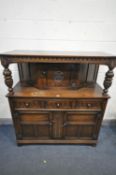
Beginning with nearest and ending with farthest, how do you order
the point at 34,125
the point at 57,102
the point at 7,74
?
the point at 7,74 < the point at 57,102 < the point at 34,125

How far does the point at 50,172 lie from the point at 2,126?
115 centimetres

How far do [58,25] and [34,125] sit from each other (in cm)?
129

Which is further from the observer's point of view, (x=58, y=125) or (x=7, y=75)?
(x=58, y=125)

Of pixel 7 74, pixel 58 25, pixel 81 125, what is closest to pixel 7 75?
pixel 7 74

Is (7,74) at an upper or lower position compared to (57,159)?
upper

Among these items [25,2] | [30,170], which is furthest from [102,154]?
[25,2]

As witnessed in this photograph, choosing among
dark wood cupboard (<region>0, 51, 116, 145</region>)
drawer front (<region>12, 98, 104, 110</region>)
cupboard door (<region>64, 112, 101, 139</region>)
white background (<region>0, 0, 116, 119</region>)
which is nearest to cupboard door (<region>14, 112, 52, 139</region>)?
dark wood cupboard (<region>0, 51, 116, 145</region>)

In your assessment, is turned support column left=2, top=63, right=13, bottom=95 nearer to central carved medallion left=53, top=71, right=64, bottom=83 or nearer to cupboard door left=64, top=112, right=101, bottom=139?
central carved medallion left=53, top=71, right=64, bottom=83

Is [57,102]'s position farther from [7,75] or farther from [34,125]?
[7,75]

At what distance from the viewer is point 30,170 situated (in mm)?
1292

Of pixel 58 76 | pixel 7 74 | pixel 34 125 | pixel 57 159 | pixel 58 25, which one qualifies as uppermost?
pixel 58 25

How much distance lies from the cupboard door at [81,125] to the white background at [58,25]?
2.81ft

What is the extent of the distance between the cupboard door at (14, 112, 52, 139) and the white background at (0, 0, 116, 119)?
875 millimetres

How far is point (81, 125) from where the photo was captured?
4.63ft
